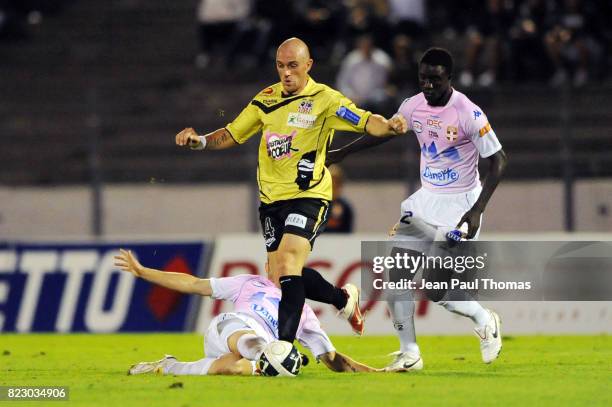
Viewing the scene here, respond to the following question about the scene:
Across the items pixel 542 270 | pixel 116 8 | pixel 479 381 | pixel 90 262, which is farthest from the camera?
pixel 116 8

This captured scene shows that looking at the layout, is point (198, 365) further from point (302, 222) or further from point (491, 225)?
point (491, 225)

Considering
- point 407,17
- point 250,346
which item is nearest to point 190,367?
point 250,346

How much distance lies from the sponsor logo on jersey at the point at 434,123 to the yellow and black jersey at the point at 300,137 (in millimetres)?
683

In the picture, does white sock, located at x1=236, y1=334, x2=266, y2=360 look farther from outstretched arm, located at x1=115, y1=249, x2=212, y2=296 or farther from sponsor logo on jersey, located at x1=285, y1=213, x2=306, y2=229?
sponsor logo on jersey, located at x1=285, y1=213, x2=306, y2=229

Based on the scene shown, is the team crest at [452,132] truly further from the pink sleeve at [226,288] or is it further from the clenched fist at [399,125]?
the pink sleeve at [226,288]

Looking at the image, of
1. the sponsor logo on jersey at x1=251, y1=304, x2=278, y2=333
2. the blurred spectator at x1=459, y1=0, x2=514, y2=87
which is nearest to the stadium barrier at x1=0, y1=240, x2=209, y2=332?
the blurred spectator at x1=459, y1=0, x2=514, y2=87

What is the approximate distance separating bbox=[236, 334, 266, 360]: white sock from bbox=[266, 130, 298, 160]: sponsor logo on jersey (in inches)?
55.7

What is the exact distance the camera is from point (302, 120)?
1066 centimetres

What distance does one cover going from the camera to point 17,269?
55.0 feet

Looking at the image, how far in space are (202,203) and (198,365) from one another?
8.12 meters

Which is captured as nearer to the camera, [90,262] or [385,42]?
[90,262]

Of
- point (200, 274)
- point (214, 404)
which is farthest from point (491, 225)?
point (214, 404)

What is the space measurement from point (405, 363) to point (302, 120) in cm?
195

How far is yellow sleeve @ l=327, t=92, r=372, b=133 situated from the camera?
1044 cm
